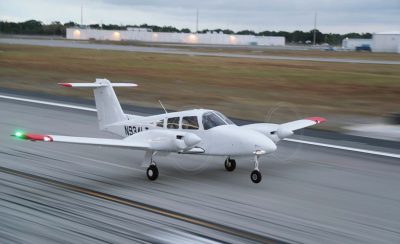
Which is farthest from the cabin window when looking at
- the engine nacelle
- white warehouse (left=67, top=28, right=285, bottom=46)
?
white warehouse (left=67, top=28, right=285, bottom=46)

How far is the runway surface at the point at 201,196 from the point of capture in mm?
12000

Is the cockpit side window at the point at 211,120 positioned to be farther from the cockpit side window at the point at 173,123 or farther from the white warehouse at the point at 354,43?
the white warehouse at the point at 354,43

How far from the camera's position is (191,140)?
1556cm

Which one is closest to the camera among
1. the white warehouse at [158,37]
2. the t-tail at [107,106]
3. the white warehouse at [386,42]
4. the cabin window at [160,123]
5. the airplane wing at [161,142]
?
the airplane wing at [161,142]

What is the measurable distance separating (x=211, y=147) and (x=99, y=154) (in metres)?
5.70

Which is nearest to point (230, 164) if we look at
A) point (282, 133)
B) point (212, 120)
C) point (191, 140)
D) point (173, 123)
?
point (212, 120)

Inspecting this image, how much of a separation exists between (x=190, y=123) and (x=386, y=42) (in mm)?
107957

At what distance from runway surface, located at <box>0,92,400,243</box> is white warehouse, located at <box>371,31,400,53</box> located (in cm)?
9939

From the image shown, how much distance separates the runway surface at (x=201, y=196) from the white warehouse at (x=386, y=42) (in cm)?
9939

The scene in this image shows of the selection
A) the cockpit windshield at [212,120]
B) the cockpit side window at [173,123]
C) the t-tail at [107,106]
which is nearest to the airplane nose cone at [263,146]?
the cockpit windshield at [212,120]

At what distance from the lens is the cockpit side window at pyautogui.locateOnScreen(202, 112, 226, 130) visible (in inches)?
645

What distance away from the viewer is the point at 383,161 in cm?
1923

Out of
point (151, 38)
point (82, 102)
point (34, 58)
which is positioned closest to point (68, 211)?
point (82, 102)

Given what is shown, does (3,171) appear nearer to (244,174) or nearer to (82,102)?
(244,174)
